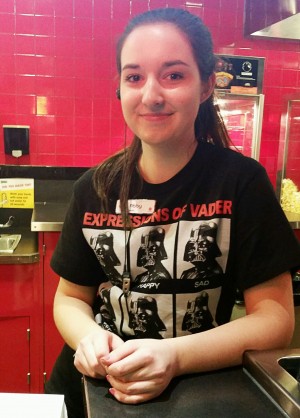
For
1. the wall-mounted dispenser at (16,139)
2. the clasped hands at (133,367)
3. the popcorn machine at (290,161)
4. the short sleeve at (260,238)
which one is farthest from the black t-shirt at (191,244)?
the popcorn machine at (290,161)

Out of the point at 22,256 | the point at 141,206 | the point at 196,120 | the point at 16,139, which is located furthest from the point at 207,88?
the point at 16,139

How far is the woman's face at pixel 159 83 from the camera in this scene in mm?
842

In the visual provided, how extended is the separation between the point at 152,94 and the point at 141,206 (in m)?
0.23

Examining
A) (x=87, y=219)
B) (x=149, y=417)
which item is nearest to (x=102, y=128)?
(x=87, y=219)

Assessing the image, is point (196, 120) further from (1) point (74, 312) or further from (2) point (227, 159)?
(1) point (74, 312)

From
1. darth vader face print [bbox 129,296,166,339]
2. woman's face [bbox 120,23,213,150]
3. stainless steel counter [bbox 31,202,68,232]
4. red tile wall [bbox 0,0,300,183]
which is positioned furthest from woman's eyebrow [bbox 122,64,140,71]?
red tile wall [bbox 0,0,300,183]

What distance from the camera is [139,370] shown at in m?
0.62

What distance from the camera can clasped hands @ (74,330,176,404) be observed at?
590 millimetres

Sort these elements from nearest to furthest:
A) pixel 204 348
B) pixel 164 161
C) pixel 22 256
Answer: pixel 204 348 → pixel 164 161 → pixel 22 256

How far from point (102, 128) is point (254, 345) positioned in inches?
84.1

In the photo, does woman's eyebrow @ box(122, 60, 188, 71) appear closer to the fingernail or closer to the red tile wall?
the fingernail

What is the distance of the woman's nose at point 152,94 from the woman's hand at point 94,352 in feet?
1.44

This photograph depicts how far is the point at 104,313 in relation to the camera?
98 cm

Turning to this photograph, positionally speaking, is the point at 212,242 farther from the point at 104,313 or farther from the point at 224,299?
the point at 104,313
